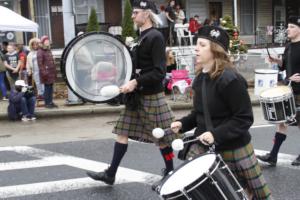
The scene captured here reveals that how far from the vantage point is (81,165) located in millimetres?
6559

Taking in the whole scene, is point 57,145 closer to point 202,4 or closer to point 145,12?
point 145,12

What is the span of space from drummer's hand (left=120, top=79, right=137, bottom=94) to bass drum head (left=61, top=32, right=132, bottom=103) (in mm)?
214

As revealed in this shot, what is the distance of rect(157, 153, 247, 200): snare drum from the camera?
2959 millimetres

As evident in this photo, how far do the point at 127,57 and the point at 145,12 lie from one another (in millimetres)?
470

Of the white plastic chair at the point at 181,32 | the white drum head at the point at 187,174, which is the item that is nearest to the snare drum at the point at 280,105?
the white drum head at the point at 187,174

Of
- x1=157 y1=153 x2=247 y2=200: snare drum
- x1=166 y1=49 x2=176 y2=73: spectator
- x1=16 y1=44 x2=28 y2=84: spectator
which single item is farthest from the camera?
x1=166 y1=49 x2=176 y2=73: spectator

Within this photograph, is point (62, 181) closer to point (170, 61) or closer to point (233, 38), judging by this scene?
point (170, 61)

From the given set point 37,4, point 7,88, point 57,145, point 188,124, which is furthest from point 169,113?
point 37,4

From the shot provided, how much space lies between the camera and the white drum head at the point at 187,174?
9.75ft

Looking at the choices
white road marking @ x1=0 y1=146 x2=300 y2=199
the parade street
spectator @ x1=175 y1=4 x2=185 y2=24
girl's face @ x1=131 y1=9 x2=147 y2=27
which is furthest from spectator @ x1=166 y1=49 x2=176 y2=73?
girl's face @ x1=131 y1=9 x2=147 y2=27

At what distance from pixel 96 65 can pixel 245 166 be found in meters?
2.07

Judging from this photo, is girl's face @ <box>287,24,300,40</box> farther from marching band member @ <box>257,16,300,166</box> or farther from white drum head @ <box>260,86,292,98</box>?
white drum head @ <box>260,86,292,98</box>

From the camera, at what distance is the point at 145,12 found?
487cm

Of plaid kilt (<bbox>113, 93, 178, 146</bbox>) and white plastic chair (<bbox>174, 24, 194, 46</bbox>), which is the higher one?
white plastic chair (<bbox>174, 24, 194, 46</bbox>)
